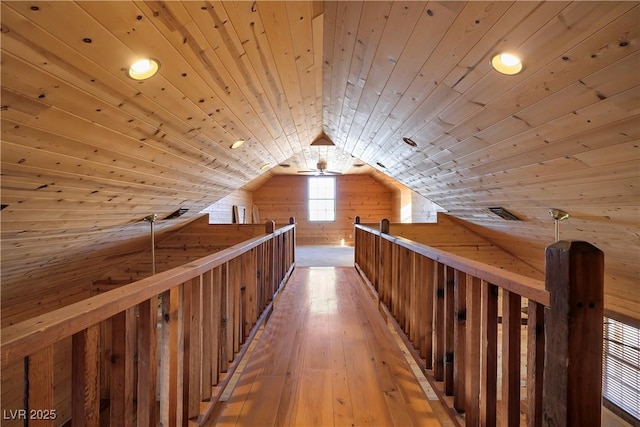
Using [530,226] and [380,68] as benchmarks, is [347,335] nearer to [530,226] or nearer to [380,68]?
[380,68]

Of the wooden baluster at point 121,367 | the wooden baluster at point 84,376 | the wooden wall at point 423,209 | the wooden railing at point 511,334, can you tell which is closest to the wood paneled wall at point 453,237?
the wooden wall at point 423,209

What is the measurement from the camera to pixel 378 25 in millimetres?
1915

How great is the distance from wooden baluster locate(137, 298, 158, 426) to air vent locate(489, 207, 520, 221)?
4.16m

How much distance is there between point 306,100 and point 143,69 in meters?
2.13

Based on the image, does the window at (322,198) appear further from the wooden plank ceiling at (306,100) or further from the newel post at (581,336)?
the newel post at (581,336)

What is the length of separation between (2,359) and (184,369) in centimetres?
84

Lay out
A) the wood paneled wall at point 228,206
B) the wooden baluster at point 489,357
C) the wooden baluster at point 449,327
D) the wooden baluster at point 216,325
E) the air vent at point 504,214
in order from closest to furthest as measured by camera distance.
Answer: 1. the wooden baluster at point 489,357
2. the wooden baluster at point 449,327
3. the wooden baluster at point 216,325
4. the air vent at point 504,214
5. the wood paneled wall at point 228,206

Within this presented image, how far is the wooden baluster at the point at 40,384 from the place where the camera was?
2.05 ft

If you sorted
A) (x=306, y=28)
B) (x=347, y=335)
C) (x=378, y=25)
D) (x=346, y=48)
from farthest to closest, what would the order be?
(x=347, y=335) < (x=346, y=48) < (x=306, y=28) < (x=378, y=25)

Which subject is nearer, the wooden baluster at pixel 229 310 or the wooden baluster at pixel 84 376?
the wooden baluster at pixel 84 376

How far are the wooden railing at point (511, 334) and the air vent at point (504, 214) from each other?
8.43ft

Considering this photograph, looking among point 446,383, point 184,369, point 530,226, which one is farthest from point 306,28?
point 530,226

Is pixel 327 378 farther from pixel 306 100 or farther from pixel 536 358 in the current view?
pixel 306 100

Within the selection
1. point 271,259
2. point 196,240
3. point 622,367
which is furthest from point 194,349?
point 622,367
